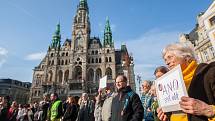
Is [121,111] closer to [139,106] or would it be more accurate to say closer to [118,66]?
[139,106]

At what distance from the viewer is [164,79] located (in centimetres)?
235

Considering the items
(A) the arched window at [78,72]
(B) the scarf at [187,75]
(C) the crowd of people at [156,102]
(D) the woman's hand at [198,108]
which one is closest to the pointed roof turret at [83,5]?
(A) the arched window at [78,72]

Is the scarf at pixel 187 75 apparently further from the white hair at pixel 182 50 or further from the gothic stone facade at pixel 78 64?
the gothic stone facade at pixel 78 64

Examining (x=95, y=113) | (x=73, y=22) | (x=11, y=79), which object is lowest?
(x=95, y=113)

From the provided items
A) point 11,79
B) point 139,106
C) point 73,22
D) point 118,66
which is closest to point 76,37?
point 73,22

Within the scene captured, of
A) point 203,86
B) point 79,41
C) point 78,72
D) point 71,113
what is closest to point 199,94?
point 203,86

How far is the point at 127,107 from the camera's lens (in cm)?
424

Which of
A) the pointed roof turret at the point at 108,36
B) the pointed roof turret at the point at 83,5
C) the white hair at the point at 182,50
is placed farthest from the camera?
the pointed roof turret at the point at 83,5

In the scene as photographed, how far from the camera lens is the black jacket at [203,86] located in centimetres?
175

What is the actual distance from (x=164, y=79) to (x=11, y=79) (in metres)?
74.3

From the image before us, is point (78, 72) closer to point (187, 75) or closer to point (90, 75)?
point (90, 75)

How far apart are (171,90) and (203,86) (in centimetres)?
39

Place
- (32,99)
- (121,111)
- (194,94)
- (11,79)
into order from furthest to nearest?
(11,79) → (32,99) → (121,111) → (194,94)

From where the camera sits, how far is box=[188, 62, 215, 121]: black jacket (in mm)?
1751
